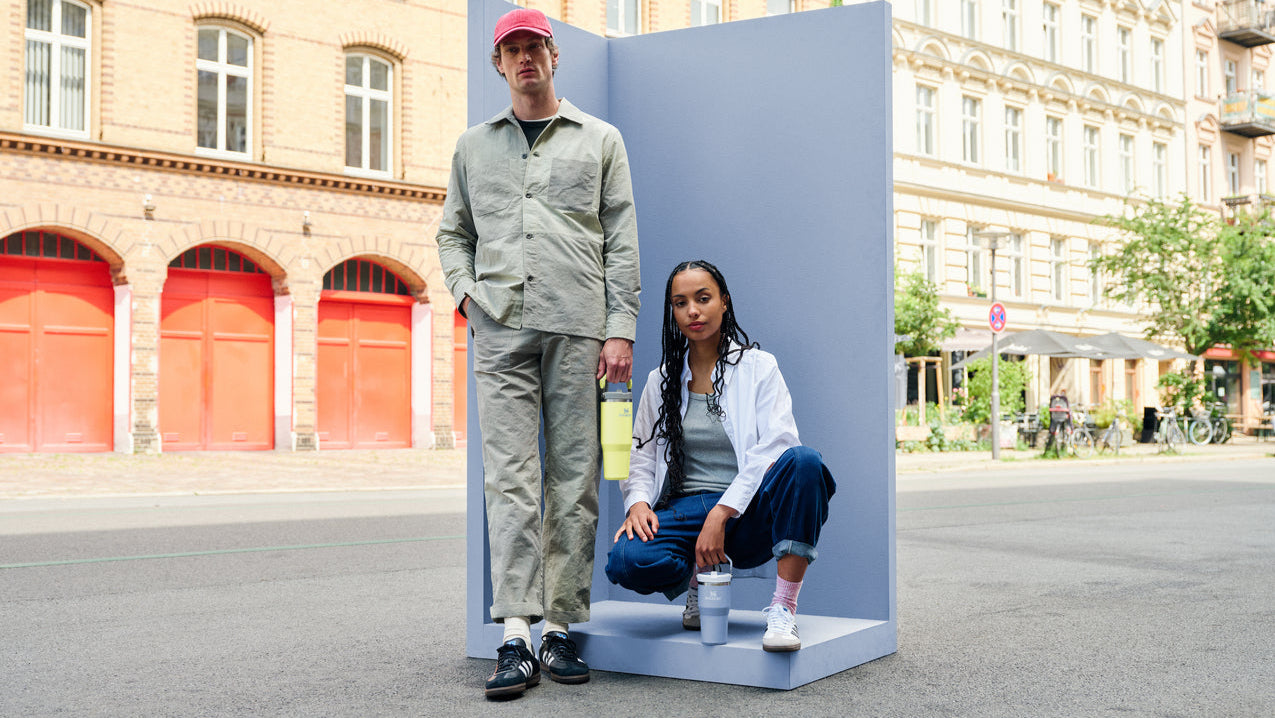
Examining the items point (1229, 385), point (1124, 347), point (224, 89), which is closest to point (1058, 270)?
point (1124, 347)

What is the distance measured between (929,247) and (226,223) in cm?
1824

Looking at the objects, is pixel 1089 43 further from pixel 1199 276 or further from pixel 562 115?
pixel 562 115

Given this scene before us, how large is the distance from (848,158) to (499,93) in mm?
1333

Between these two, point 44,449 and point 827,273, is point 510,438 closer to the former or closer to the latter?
point 827,273

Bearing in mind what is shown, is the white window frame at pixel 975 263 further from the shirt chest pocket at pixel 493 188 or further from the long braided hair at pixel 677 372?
the shirt chest pocket at pixel 493 188

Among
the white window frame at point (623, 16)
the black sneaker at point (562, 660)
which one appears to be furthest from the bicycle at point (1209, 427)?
the black sneaker at point (562, 660)

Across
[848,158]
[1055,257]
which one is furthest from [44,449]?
[1055,257]

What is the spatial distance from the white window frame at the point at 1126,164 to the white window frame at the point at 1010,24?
593 centimetres

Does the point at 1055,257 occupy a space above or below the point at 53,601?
above

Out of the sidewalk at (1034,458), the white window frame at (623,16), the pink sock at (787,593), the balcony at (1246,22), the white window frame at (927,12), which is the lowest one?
the sidewalk at (1034,458)

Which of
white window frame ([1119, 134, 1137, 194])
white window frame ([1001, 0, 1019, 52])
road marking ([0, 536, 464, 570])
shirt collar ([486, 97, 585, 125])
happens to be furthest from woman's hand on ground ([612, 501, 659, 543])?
white window frame ([1119, 134, 1137, 194])

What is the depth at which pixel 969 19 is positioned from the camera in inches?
1383

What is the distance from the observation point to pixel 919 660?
15.0 feet

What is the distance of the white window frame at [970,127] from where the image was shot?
34.5 metres
